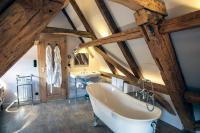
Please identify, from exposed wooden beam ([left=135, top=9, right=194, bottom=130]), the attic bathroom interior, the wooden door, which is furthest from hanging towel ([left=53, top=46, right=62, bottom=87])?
exposed wooden beam ([left=135, top=9, right=194, bottom=130])

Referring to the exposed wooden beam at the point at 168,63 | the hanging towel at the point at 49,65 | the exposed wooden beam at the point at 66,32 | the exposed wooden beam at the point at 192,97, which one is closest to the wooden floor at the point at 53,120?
the hanging towel at the point at 49,65

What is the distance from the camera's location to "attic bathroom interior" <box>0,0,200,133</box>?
1179 millimetres

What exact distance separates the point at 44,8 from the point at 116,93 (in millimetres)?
3515

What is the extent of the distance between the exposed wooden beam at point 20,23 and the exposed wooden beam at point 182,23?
4.76ft

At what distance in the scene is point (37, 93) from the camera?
18.4ft

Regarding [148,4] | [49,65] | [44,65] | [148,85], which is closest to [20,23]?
[148,4]

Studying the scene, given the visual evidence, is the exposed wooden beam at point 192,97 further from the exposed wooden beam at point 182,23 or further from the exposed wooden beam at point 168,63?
the exposed wooden beam at point 182,23

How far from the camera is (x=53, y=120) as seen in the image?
4.23 m

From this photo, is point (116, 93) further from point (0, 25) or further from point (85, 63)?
point (0, 25)

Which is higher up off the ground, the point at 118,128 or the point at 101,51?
the point at 101,51

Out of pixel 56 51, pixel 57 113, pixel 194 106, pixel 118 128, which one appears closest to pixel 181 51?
pixel 194 106

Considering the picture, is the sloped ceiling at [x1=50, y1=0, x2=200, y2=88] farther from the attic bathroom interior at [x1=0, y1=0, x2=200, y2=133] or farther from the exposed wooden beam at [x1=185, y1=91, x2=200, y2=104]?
the exposed wooden beam at [x1=185, y1=91, x2=200, y2=104]

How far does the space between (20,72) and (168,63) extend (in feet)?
15.3

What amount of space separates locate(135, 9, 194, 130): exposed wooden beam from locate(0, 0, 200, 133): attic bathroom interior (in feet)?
0.05
